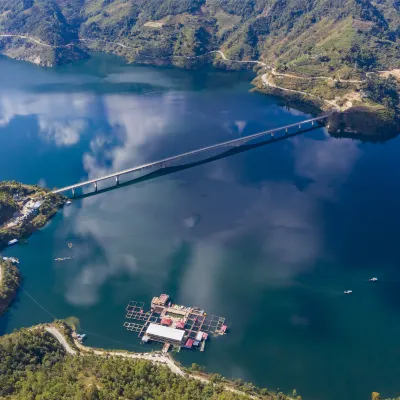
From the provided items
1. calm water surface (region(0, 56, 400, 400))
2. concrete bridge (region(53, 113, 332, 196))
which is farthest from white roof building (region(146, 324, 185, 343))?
concrete bridge (region(53, 113, 332, 196))

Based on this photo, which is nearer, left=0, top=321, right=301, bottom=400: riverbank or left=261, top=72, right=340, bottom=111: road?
left=0, top=321, right=301, bottom=400: riverbank

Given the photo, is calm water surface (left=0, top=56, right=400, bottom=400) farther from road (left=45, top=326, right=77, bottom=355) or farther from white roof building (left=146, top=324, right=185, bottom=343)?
road (left=45, top=326, right=77, bottom=355)

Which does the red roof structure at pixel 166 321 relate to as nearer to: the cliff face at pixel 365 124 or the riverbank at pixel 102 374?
the riverbank at pixel 102 374

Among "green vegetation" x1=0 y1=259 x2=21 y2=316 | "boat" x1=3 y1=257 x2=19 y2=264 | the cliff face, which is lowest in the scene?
"boat" x1=3 y1=257 x2=19 y2=264

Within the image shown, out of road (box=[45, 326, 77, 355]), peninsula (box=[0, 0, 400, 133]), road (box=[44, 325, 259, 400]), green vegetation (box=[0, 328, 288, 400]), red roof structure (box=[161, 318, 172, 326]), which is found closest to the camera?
green vegetation (box=[0, 328, 288, 400])

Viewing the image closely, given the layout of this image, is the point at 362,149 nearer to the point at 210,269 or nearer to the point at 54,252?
the point at 210,269

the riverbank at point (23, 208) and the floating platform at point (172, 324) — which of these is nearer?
the floating platform at point (172, 324)

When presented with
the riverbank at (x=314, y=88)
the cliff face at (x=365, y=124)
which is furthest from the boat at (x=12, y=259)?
the riverbank at (x=314, y=88)
